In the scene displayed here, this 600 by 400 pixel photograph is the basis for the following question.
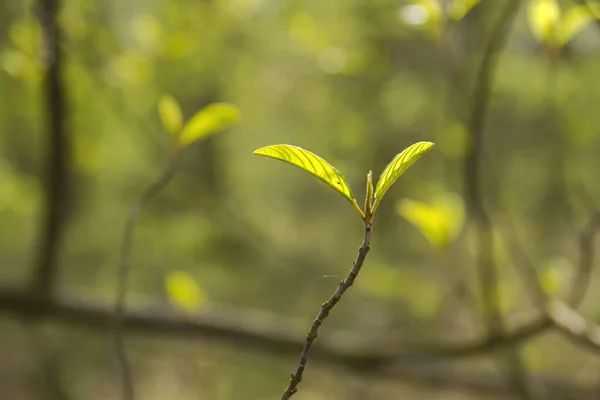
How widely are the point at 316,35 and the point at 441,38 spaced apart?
0.66 m

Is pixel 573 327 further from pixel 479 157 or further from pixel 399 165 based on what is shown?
pixel 399 165

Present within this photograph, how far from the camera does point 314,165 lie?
18.3 inches

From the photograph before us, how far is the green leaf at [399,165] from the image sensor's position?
17.5 inches

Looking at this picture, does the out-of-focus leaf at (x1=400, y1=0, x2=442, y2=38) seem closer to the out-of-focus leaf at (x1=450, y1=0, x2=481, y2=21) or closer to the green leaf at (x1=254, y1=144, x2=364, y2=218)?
the out-of-focus leaf at (x1=450, y1=0, x2=481, y2=21)

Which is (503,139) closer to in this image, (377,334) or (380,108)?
(380,108)

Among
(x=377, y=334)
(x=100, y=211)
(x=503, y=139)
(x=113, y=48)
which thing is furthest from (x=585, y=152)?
(x=100, y=211)

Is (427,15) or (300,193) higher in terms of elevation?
(427,15)

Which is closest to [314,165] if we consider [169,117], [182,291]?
[169,117]

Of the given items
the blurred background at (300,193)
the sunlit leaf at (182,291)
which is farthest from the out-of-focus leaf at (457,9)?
the sunlit leaf at (182,291)

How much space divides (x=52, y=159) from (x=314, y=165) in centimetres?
115

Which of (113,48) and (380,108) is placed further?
(380,108)

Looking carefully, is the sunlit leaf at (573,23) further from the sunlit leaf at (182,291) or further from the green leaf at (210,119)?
the sunlit leaf at (182,291)

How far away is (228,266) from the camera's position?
318 centimetres

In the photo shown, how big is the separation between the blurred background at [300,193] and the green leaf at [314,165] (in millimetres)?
518
